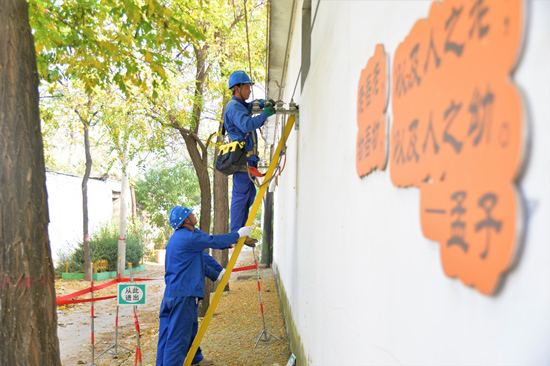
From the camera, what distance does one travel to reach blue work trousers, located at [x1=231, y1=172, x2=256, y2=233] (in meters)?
5.76

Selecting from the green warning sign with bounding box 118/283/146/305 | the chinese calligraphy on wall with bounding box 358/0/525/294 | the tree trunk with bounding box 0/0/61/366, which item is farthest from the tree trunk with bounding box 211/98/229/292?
the chinese calligraphy on wall with bounding box 358/0/525/294

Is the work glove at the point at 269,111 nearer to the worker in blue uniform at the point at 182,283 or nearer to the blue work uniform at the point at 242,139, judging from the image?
the blue work uniform at the point at 242,139

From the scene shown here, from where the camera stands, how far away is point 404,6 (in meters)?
1.32

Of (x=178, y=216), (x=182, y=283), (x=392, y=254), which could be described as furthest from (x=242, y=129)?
(x=392, y=254)

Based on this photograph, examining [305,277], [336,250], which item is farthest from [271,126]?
[336,250]

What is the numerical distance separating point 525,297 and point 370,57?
3.88 ft

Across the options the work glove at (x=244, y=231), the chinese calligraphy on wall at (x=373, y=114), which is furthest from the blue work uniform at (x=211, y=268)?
the chinese calligraphy on wall at (x=373, y=114)

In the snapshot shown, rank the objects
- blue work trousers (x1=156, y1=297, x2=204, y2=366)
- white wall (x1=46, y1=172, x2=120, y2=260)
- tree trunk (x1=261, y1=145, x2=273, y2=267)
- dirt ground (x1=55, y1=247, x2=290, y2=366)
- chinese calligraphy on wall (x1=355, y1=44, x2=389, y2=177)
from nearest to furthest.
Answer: chinese calligraphy on wall (x1=355, y1=44, x2=389, y2=177) → blue work trousers (x1=156, y1=297, x2=204, y2=366) → dirt ground (x1=55, y1=247, x2=290, y2=366) → tree trunk (x1=261, y1=145, x2=273, y2=267) → white wall (x1=46, y1=172, x2=120, y2=260)

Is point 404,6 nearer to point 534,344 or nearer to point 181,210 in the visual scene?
point 534,344

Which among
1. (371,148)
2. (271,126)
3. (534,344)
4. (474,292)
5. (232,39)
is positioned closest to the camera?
(534,344)

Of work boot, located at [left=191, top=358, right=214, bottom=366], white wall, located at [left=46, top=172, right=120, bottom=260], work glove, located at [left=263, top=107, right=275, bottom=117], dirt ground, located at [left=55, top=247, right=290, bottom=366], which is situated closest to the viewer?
work glove, located at [left=263, top=107, right=275, bottom=117]

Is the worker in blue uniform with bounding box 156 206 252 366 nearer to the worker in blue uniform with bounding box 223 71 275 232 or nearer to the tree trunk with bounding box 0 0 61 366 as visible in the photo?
the worker in blue uniform with bounding box 223 71 275 232

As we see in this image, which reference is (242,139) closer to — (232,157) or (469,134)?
(232,157)

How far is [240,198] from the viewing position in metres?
5.79
